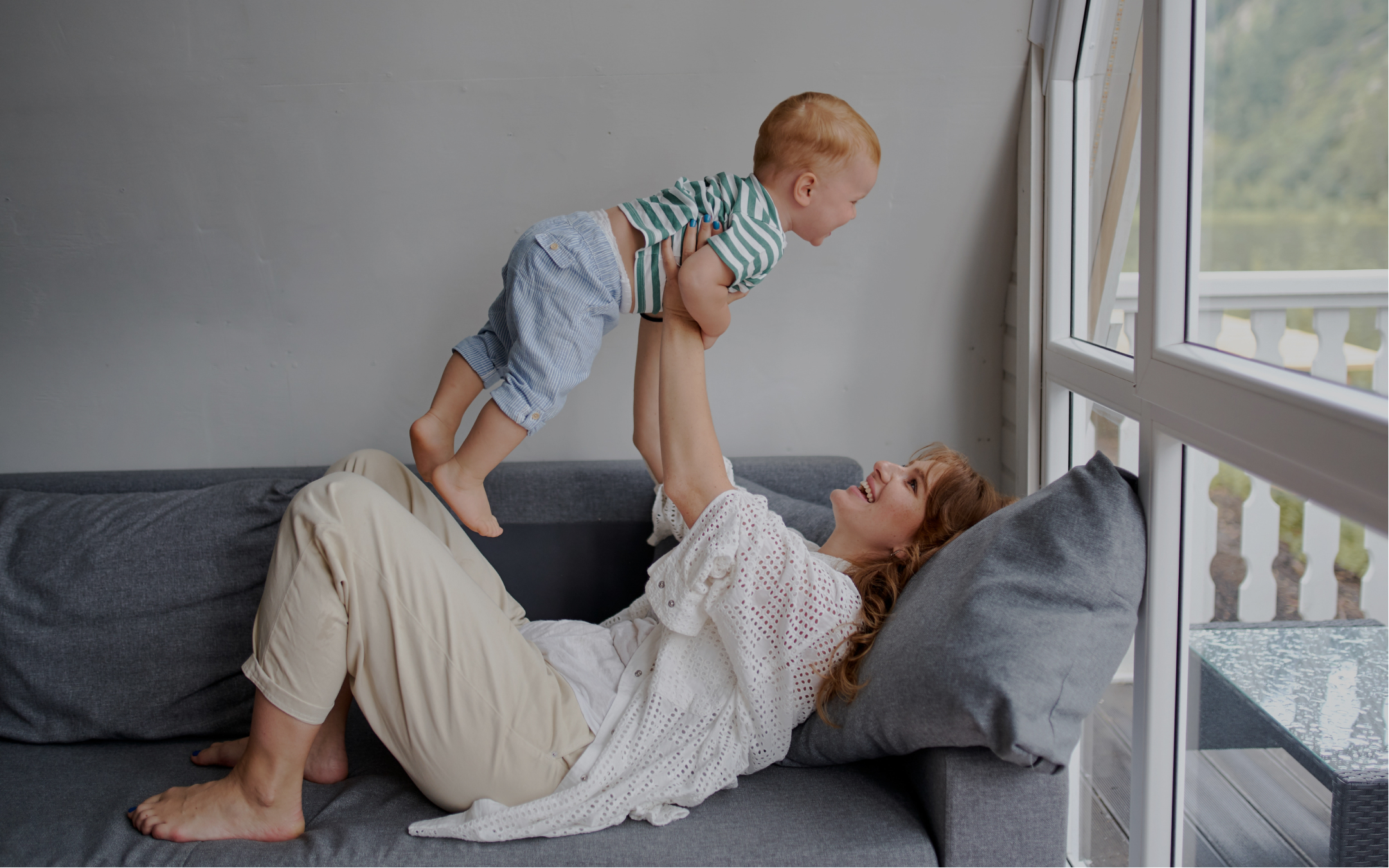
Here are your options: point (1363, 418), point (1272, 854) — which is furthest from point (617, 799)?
point (1363, 418)

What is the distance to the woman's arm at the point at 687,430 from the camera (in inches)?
56.7

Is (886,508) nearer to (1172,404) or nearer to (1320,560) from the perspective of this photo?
(1172,404)

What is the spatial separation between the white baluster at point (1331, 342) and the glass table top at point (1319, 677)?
0.33 m

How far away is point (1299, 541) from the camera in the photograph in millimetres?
1229

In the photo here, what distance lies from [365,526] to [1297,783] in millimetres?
1432

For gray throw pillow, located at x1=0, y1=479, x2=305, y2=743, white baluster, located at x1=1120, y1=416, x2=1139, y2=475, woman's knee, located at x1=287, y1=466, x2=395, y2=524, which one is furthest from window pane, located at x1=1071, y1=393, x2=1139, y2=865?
gray throw pillow, located at x1=0, y1=479, x2=305, y2=743

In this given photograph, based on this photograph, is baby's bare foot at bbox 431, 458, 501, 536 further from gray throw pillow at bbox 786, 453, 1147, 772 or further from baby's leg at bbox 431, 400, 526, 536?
gray throw pillow at bbox 786, 453, 1147, 772

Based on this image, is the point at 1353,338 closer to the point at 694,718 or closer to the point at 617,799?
the point at 694,718

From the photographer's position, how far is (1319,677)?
1.26 meters

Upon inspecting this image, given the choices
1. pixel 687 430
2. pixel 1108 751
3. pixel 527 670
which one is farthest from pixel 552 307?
pixel 1108 751

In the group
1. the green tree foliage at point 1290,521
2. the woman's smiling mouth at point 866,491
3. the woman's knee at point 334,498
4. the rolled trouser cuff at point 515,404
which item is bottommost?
the woman's smiling mouth at point 866,491

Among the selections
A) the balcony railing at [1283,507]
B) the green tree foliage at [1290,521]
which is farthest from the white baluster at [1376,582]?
the green tree foliage at [1290,521]

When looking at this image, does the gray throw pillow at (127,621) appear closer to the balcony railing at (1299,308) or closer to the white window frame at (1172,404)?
the white window frame at (1172,404)

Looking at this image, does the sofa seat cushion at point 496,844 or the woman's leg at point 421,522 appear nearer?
the sofa seat cushion at point 496,844
